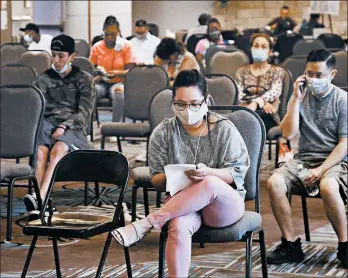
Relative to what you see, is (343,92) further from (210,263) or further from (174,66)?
(174,66)

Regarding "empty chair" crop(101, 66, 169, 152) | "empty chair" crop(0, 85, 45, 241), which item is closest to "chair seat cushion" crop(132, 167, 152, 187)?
"empty chair" crop(0, 85, 45, 241)

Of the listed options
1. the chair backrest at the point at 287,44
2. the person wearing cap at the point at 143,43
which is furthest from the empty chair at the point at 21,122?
the chair backrest at the point at 287,44

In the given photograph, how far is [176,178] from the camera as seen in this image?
15.7 feet

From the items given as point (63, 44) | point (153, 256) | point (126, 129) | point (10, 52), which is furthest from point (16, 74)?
point (153, 256)

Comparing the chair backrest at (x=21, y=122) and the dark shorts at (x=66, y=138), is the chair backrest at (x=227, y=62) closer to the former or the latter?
the dark shorts at (x=66, y=138)

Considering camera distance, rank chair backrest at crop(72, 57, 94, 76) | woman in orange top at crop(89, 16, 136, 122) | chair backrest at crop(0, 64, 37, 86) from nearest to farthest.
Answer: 1. chair backrest at crop(0, 64, 37, 86)
2. chair backrest at crop(72, 57, 94, 76)
3. woman in orange top at crop(89, 16, 136, 122)

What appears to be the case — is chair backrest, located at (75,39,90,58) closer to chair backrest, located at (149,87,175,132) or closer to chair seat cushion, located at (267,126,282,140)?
chair seat cushion, located at (267,126,282,140)

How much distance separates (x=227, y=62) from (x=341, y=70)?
1.18m

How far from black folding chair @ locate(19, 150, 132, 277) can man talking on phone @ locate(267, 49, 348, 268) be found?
41.8 inches

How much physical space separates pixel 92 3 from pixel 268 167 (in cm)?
799

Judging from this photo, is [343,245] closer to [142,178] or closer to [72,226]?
[142,178]

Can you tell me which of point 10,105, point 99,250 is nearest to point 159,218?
point 99,250

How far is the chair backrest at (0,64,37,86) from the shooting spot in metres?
9.28

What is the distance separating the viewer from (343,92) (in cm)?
606
